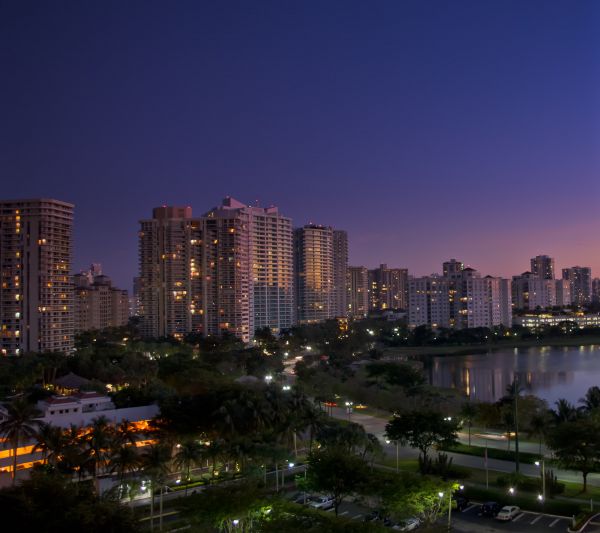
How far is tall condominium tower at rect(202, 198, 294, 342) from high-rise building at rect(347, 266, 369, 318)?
29133 millimetres

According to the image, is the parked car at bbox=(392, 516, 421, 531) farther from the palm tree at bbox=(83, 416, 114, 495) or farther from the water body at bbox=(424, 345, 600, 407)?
the water body at bbox=(424, 345, 600, 407)

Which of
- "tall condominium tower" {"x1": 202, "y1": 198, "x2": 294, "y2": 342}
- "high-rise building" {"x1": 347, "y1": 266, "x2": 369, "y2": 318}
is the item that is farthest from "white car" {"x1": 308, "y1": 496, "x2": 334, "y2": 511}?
"high-rise building" {"x1": 347, "y1": 266, "x2": 369, "y2": 318}

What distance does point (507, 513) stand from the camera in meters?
11.5

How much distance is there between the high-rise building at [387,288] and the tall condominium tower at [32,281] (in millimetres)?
Result: 70234

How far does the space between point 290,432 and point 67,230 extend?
30.2 m

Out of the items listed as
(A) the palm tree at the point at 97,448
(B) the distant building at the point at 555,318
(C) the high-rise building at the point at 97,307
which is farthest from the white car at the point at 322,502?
(B) the distant building at the point at 555,318

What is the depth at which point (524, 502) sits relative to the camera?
12.3 m

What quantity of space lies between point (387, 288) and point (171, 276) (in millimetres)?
62412

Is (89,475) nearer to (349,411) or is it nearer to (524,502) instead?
(524,502)

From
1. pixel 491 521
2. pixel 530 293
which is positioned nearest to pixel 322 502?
pixel 491 521

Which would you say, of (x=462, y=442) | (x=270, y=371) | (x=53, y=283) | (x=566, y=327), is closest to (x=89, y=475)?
(x=462, y=442)

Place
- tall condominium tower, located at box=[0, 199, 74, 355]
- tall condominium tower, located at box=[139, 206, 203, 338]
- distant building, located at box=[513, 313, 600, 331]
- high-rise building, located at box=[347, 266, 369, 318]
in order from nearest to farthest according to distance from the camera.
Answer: tall condominium tower, located at box=[0, 199, 74, 355] < tall condominium tower, located at box=[139, 206, 203, 338] < distant building, located at box=[513, 313, 600, 331] < high-rise building, located at box=[347, 266, 369, 318]

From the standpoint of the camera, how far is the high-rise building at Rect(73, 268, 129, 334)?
67.7 metres

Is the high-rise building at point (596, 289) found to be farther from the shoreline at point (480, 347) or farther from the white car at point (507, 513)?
the white car at point (507, 513)
